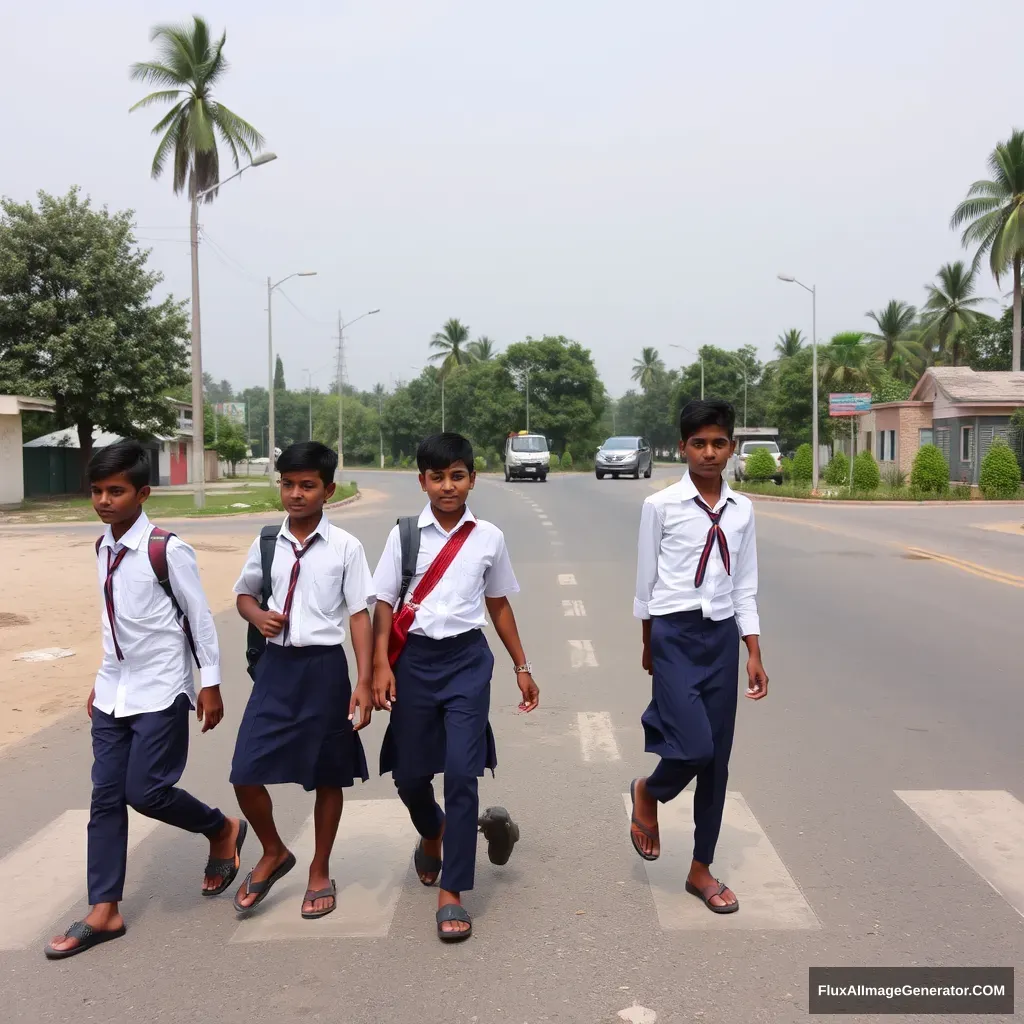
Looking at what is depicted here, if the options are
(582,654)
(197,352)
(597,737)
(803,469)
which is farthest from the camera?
(803,469)

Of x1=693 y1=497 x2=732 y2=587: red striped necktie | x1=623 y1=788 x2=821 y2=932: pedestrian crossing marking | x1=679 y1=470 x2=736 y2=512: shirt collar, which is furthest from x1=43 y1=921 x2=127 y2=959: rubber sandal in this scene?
x1=679 y1=470 x2=736 y2=512: shirt collar

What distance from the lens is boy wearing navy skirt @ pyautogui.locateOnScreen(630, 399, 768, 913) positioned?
3.97 m

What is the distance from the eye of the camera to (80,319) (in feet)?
104

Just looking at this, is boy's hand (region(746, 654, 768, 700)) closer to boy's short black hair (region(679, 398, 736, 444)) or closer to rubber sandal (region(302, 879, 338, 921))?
boy's short black hair (region(679, 398, 736, 444))

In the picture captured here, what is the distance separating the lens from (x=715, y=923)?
12.7 feet

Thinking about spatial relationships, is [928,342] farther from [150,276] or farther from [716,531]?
[716,531]

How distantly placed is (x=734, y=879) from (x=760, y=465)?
114 feet

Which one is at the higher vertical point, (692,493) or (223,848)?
(692,493)

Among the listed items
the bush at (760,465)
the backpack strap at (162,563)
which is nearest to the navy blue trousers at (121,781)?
the backpack strap at (162,563)

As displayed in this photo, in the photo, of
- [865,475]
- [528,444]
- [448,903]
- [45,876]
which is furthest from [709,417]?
[528,444]

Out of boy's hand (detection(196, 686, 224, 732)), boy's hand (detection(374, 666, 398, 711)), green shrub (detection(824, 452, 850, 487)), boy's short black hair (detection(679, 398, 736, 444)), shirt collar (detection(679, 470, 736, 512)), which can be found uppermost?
boy's short black hair (detection(679, 398, 736, 444))

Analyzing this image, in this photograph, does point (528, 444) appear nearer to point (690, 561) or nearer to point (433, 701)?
point (690, 561)

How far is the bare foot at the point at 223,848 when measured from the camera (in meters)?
4.22

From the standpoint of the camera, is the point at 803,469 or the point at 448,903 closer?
the point at 448,903
